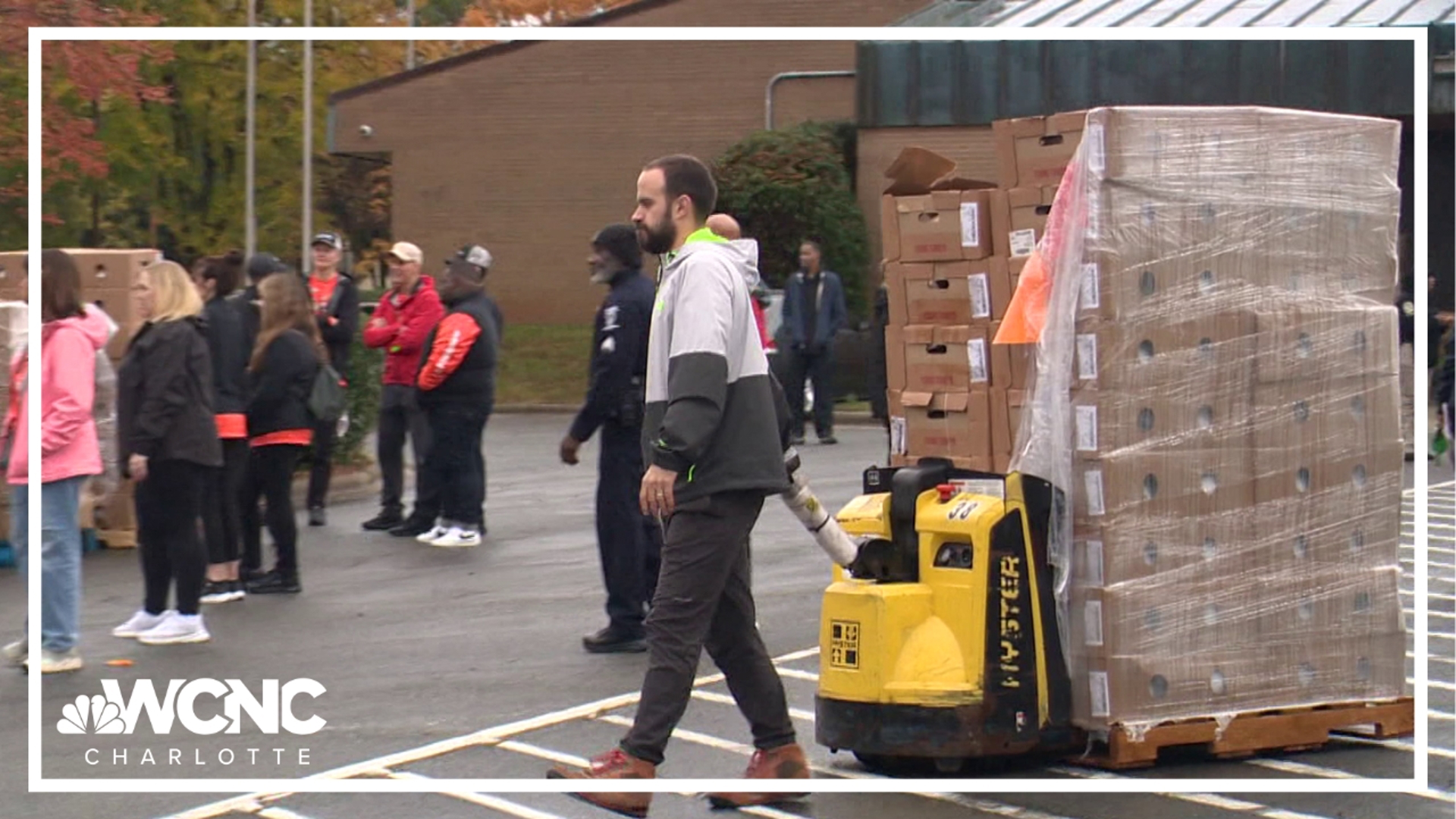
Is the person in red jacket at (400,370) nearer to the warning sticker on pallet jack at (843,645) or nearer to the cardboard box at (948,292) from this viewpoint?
the cardboard box at (948,292)

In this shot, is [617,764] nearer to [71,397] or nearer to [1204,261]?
[1204,261]

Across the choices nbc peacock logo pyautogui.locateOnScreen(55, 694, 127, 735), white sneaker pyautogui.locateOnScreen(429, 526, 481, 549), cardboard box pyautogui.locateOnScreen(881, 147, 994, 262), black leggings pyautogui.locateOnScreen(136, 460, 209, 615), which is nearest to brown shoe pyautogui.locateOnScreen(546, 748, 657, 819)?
nbc peacock logo pyautogui.locateOnScreen(55, 694, 127, 735)

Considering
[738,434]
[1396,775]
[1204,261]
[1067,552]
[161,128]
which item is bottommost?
[1396,775]

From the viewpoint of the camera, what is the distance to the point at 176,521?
317 inches

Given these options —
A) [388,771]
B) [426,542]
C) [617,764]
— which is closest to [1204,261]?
[617,764]

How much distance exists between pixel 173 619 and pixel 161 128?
2007 mm

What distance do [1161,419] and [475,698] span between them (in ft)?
8.85

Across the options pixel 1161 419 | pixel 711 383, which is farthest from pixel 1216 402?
pixel 711 383

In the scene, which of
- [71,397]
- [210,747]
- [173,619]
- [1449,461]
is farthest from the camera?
[1449,461]

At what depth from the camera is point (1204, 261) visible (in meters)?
5.86

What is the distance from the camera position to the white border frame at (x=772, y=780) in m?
5.49

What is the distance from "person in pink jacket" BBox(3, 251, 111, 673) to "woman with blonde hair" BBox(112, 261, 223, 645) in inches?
10.4

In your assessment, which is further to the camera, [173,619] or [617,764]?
[173,619]

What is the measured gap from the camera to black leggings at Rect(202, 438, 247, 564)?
29.9 ft
